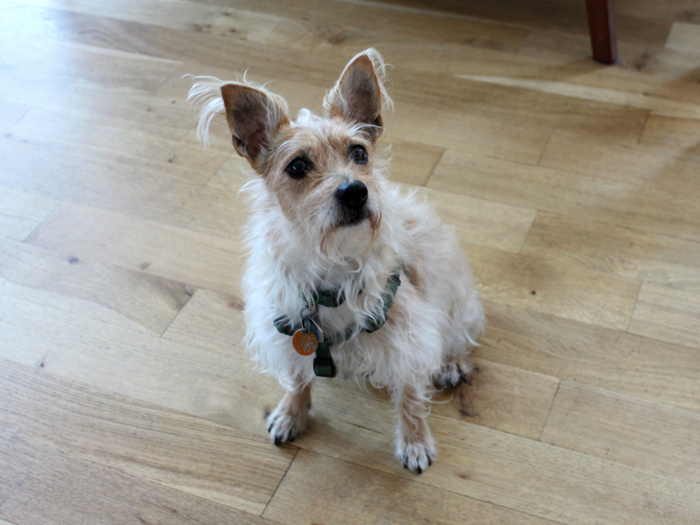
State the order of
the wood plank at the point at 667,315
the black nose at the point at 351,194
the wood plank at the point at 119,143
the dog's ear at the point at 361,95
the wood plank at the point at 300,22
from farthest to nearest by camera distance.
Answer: the wood plank at the point at 300,22 → the wood plank at the point at 119,143 → the wood plank at the point at 667,315 → the dog's ear at the point at 361,95 → the black nose at the point at 351,194

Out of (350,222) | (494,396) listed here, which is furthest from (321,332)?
(494,396)

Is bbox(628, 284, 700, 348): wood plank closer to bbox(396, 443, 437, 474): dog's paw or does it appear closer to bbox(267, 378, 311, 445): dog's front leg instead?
bbox(396, 443, 437, 474): dog's paw

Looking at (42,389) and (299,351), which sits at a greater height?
(299,351)

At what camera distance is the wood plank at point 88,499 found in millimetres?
1642

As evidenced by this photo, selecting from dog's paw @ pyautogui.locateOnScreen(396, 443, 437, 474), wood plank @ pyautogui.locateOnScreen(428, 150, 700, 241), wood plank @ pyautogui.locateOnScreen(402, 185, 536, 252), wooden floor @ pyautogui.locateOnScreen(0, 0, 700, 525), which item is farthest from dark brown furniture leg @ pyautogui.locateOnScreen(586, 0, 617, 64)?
dog's paw @ pyautogui.locateOnScreen(396, 443, 437, 474)

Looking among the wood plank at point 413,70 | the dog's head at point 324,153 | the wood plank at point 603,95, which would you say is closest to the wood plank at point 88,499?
the dog's head at point 324,153

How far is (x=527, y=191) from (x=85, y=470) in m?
1.85

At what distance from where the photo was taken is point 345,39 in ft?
10.8

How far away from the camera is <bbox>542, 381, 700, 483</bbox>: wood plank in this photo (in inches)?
66.2

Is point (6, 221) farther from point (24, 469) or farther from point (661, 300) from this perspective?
point (661, 300)

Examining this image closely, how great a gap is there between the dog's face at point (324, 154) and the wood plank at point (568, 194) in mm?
1061

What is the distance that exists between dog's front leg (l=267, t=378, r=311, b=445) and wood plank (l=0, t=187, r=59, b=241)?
136 centimetres

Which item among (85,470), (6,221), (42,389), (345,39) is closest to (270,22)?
(345,39)

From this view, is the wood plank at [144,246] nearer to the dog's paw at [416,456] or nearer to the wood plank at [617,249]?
the dog's paw at [416,456]
